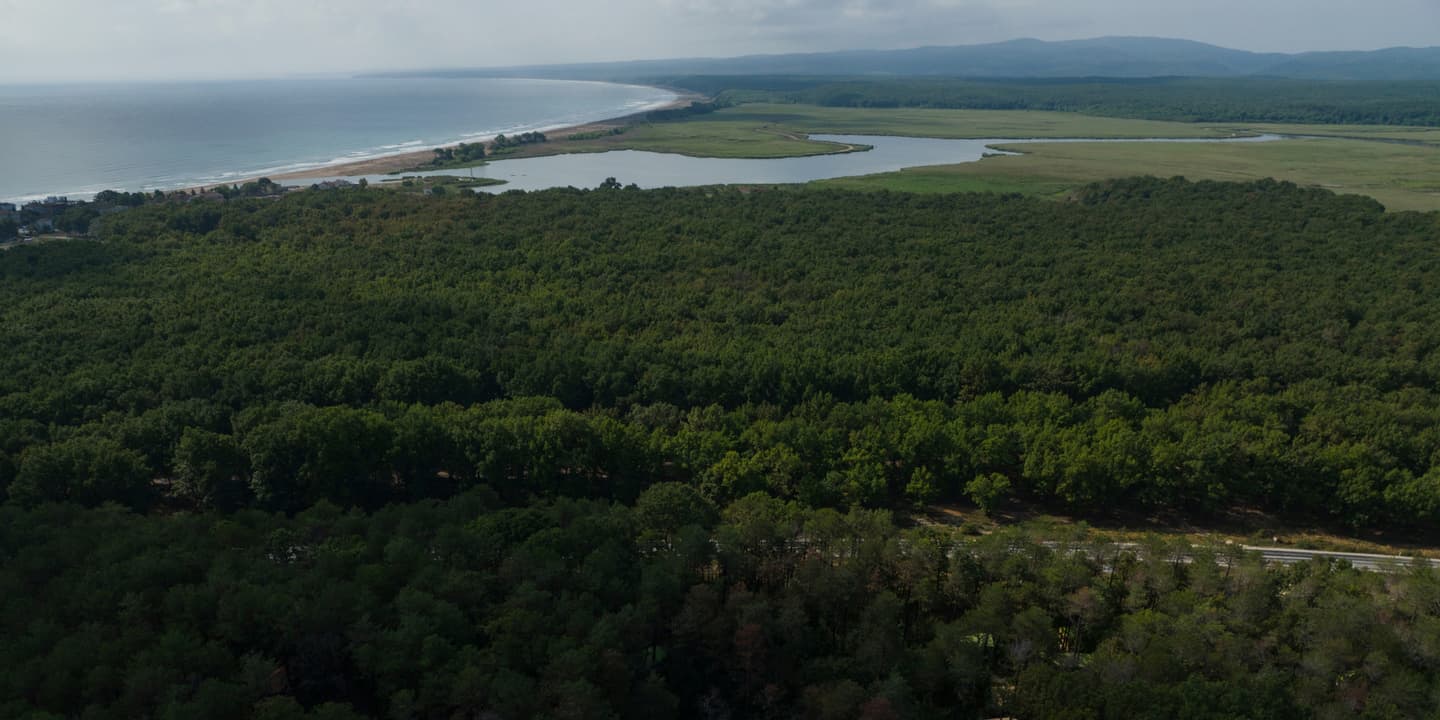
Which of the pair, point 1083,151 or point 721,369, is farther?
point 1083,151

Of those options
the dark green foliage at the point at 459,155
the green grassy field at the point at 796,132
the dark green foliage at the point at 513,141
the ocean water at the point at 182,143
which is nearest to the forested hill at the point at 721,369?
the ocean water at the point at 182,143

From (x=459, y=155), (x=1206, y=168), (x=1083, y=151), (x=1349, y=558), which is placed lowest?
(x=1349, y=558)

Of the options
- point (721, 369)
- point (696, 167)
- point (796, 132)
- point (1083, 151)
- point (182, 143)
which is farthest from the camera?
point (796, 132)

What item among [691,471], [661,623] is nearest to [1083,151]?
[691,471]

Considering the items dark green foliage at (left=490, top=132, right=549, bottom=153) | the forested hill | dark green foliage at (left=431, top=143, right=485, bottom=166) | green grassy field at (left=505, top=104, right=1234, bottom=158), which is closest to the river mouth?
dark green foliage at (left=431, top=143, right=485, bottom=166)

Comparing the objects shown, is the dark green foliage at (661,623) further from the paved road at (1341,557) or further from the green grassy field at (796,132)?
the green grassy field at (796,132)

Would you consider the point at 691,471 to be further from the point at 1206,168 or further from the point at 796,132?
the point at 796,132

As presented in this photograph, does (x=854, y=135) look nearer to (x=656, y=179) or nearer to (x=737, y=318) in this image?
(x=656, y=179)
